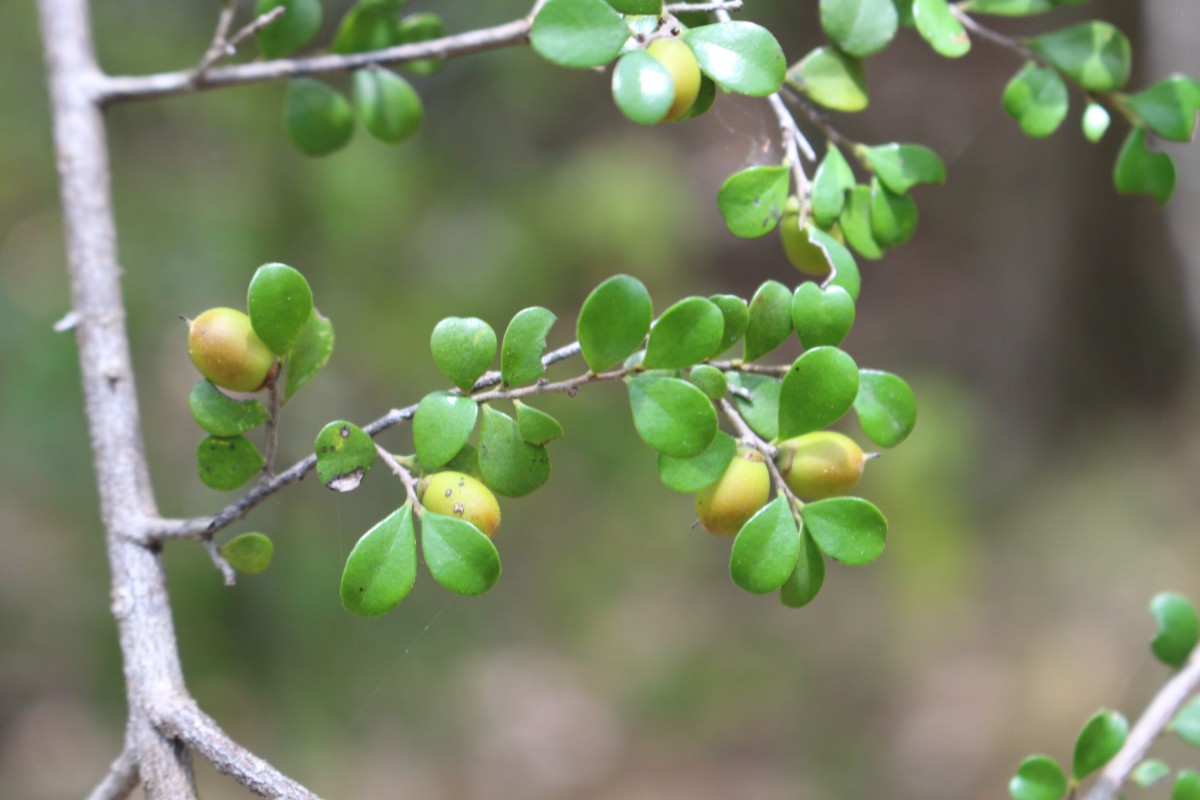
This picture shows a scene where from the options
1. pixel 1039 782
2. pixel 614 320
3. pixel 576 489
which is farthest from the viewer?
pixel 576 489

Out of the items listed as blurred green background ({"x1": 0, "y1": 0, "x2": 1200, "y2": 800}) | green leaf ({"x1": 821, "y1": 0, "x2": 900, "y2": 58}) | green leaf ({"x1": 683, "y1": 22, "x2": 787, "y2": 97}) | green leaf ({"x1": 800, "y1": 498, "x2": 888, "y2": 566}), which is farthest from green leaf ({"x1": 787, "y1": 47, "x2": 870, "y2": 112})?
blurred green background ({"x1": 0, "y1": 0, "x2": 1200, "y2": 800})

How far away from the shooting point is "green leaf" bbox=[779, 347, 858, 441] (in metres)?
0.39

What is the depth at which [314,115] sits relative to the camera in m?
0.73

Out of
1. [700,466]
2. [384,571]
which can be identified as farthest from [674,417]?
[384,571]

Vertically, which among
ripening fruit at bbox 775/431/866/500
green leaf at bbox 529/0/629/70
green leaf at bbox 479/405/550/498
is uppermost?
green leaf at bbox 529/0/629/70

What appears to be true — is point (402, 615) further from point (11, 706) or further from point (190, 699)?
point (190, 699)

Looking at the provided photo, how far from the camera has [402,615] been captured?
1692 mm

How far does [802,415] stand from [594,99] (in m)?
2.18

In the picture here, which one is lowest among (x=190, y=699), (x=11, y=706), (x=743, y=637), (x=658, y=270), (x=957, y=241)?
(x=743, y=637)

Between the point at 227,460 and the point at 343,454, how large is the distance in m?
0.09

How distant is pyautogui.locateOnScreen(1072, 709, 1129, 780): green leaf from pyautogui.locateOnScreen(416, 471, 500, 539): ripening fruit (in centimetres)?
40

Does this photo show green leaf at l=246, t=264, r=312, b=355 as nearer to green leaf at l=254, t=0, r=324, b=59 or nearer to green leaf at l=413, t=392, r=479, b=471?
green leaf at l=413, t=392, r=479, b=471

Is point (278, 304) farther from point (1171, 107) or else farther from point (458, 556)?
point (1171, 107)

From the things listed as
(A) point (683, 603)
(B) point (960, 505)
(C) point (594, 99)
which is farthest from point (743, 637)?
(C) point (594, 99)
